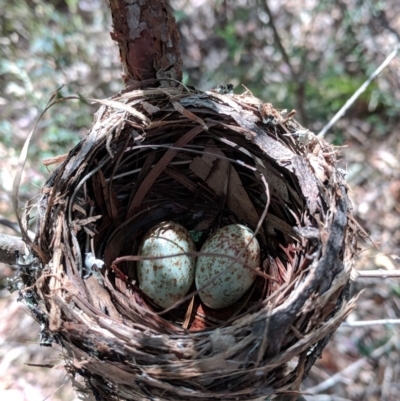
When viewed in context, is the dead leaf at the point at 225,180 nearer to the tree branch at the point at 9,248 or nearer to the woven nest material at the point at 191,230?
the woven nest material at the point at 191,230

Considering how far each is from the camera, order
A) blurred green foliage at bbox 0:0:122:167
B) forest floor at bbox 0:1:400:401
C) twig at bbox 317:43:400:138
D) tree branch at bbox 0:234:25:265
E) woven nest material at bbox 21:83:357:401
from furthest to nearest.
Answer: blurred green foliage at bbox 0:0:122:167, forest floor at bbox 0:1:400:401, twig at bbox 317:43:400:138, tree branch at bbox 0:234:25:265, woven nest material at bbox 21:83:357:401

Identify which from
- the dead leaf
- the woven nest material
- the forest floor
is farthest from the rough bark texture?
the forest floor

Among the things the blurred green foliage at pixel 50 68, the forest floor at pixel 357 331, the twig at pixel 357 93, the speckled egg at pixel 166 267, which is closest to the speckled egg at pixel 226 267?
the speckled egg at pixel 166 267

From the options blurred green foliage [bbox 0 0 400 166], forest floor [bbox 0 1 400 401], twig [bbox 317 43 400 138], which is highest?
blurred green foliage [bbox 0 0 400 166]

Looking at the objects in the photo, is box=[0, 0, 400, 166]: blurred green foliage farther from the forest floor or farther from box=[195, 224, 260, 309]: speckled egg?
box=[195, 224, 260, 309]: speckled egg

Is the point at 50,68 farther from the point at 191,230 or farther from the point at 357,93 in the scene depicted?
the point at 357,93

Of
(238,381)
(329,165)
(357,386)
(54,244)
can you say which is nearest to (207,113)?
(329,165)
